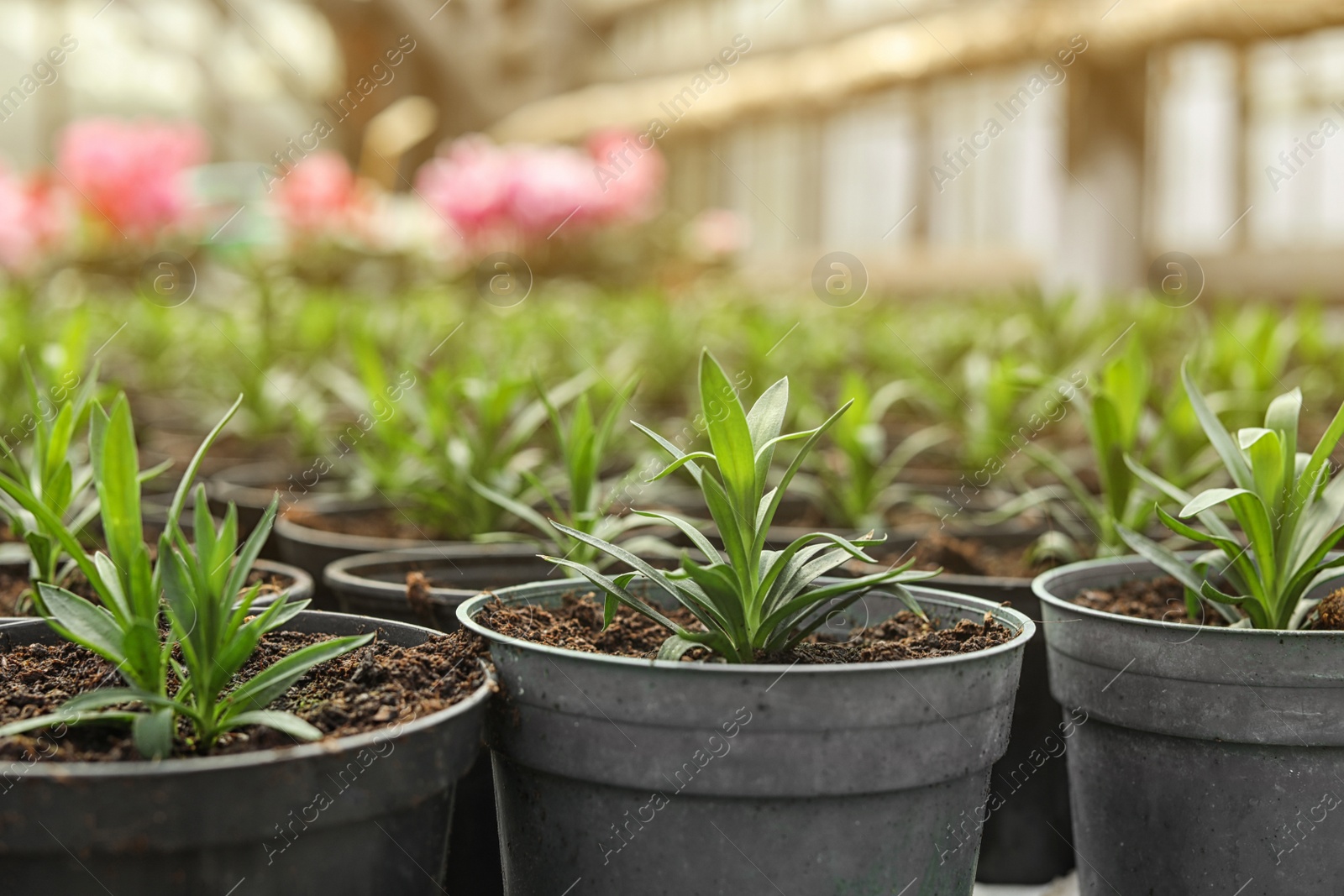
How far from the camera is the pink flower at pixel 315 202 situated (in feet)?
16.0

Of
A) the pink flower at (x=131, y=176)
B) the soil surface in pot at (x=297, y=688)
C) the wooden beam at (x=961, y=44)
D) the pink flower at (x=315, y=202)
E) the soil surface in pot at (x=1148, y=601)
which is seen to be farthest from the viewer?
the pink flower at (x=315, y=202)

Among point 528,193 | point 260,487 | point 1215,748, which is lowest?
point 1215,748

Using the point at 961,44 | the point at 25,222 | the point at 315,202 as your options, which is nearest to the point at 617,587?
the point at 961,44

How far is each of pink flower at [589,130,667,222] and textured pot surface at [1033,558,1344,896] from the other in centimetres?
386

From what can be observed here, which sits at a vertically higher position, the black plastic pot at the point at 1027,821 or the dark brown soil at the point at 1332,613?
the dark brown soil at the point at 1332,613

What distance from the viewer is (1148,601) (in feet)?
4.50

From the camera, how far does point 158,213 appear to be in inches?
171

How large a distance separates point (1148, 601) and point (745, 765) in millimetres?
623

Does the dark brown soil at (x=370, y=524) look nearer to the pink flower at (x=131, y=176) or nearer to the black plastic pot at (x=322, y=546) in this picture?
the black plastic pot at (x=322, y=546)

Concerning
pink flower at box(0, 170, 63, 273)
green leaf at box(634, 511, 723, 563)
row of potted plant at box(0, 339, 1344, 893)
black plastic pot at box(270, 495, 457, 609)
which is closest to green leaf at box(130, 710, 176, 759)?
row of potted plant at box(0, 339, 1344, 893)

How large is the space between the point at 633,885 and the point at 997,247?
17.7 feet

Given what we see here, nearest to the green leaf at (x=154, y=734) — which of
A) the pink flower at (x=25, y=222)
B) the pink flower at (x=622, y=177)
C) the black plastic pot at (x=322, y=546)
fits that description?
the black plastic pot at (x=322, y=546)

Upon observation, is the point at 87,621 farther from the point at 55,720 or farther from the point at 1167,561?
the point at 1167,561

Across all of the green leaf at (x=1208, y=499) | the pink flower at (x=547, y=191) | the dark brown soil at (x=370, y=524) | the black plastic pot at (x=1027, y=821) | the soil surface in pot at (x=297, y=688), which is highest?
the pink flower at (x=547, y=191)
